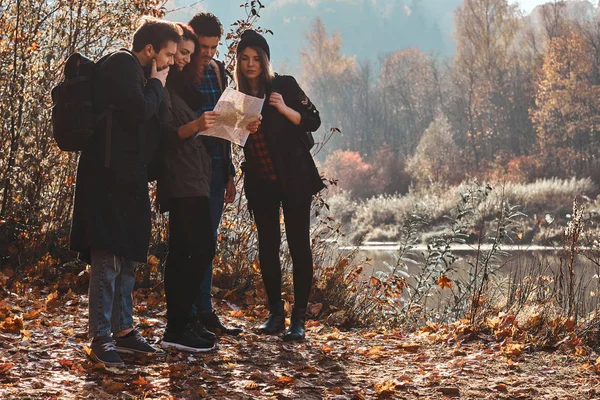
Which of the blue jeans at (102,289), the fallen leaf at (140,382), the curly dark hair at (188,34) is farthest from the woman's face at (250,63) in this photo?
the fallen leaf at (140,382)

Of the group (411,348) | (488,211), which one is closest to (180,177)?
(411,348)

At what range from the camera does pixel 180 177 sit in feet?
12.4

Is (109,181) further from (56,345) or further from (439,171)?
(439,171)

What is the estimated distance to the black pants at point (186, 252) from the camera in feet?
12.5

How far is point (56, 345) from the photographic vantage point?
3.99 m

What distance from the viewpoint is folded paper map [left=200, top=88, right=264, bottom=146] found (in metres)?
3.78

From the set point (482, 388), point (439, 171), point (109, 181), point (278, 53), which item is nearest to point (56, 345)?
point (109, 181)

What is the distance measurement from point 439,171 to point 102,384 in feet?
109

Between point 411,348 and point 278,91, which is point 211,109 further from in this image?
point 411,348

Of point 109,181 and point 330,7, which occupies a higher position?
point 330,7

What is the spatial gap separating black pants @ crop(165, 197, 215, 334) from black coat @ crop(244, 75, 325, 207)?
25.7 inches

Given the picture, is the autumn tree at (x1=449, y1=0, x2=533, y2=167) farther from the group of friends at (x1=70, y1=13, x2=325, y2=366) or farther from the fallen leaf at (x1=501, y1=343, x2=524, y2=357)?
the group of friends at (x1=70, y1=13, x2=325, y2=366)

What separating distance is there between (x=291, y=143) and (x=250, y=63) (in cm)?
54

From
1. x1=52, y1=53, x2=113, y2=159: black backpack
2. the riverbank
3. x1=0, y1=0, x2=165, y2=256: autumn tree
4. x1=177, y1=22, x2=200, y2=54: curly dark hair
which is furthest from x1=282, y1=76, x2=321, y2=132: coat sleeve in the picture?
the riverbank
